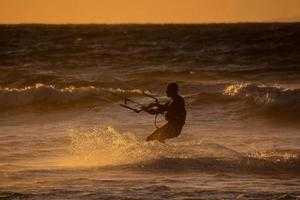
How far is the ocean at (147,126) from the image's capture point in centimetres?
1180

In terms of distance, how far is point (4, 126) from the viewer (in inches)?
797

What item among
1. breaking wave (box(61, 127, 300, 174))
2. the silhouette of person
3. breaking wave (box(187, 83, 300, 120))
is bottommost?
breaking wave (box(61, 127, 300, 174))

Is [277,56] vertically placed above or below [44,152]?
above

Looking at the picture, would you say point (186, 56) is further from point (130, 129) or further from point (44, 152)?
point (44, 152)

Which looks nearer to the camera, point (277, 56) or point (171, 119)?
point (171, 119)

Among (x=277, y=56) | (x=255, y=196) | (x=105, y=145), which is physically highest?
(x=277, y=56)

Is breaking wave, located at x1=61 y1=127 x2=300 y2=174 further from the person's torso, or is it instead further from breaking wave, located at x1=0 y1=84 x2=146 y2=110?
breaking wave, located at x1=0 y1=84 x2=146 y2=110

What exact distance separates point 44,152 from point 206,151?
3.10m

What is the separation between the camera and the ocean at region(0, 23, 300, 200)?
11.8 m

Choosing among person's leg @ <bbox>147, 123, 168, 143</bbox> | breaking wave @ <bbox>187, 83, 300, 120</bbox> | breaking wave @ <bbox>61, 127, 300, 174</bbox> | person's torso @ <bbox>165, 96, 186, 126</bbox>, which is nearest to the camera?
breaking wave @ <bbox>61, 127, 300, 174</bbox>

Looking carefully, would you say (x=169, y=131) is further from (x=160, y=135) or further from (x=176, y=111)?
(x=176, y=111)

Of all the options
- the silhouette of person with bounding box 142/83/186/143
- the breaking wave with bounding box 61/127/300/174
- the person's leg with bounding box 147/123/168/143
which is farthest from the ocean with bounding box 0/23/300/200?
the silhouette of person with bounding box 142/83/186/143

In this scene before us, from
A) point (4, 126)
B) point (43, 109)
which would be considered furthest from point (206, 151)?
point (43, 109)

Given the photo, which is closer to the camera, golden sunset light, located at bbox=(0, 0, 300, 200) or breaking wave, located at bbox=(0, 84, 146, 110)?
golden sunset light, located at bbox=(0, 0, 300, 200)
